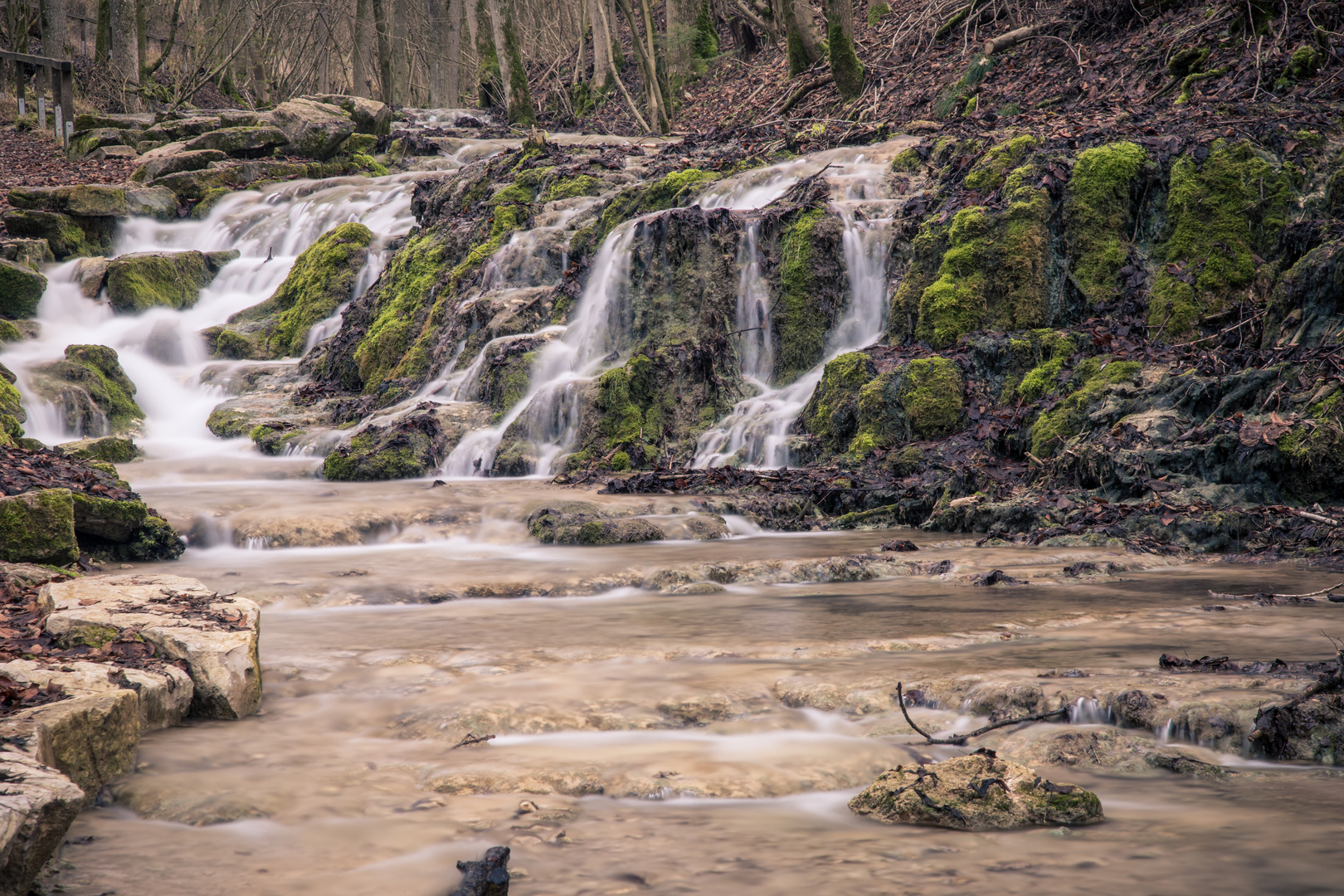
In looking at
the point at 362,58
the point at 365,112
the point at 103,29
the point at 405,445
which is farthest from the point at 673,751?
the point at 103,29

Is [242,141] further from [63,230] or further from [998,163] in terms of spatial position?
[998,163]

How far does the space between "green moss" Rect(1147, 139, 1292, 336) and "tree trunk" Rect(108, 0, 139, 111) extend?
3150 centimetres

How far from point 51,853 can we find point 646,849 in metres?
1.67

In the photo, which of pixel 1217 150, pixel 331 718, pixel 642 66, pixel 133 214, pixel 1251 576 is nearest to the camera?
pixel 331 718

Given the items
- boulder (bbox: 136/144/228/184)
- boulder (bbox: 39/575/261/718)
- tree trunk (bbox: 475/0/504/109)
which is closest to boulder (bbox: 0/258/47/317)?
boulder (bbox: 136/144/228/184)

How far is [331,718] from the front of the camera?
4.22 m

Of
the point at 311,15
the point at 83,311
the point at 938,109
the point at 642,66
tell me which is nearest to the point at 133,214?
the point at 83,311

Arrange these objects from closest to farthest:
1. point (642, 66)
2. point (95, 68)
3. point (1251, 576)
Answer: point (1251, 576) < point (642, 66) < point (95, 68)

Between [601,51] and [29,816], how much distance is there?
28853 millimetres

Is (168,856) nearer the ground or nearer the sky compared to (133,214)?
nearer the ground

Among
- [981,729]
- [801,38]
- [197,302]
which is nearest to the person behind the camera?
[981,729]

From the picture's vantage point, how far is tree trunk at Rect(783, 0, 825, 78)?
809 inches

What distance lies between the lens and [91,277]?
17734mm

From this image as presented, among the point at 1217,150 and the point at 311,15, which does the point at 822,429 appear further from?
the point at 311,15
